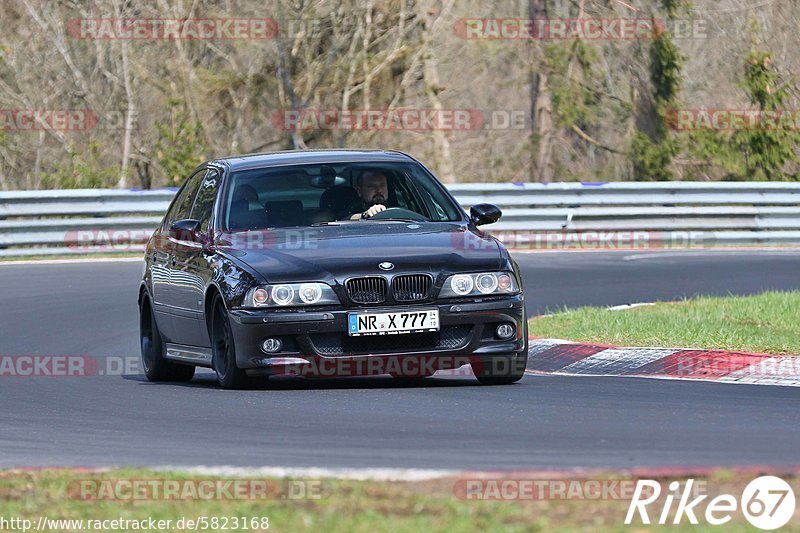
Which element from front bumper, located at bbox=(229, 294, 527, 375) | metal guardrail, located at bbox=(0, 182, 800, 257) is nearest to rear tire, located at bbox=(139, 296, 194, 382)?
front bumper, located at bbox=(229, 294, 527, 375)

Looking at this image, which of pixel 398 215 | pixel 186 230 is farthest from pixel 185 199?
pixel 398 215

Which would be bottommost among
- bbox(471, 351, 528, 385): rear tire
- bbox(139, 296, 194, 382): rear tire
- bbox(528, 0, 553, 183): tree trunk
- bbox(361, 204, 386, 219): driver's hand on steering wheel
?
bbox(528, 0, 553, 183): tree trunk

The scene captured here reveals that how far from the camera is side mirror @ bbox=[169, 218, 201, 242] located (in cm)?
1088

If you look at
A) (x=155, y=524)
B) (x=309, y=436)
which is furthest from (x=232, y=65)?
(x=155, y=524)

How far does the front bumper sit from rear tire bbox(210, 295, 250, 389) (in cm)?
12

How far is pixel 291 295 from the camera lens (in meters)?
9.68

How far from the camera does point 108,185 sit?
2956 centimetres

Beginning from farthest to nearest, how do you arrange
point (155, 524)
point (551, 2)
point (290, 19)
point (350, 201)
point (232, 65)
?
point (551, 2), point (232, 65), point (290, 19), point (350, 201), point (155, 524)

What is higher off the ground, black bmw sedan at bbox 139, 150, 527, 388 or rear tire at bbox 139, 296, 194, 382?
black bmw sedan at bbox 139, 150, 527, 388

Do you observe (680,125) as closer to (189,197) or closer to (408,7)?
(408,7)

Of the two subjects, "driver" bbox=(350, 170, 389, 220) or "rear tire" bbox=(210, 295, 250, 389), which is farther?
"driver" bbox=(350, 170, 389, 220)

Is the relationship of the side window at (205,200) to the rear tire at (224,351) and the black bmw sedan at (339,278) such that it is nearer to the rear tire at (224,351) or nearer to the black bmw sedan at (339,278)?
the black bmw sedan at (339,278)

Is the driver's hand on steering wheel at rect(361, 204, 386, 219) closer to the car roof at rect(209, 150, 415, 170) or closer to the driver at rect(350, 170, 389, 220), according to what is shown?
the driver at rect(350, 170, 389, 220)

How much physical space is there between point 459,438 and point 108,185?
75.1 ft
